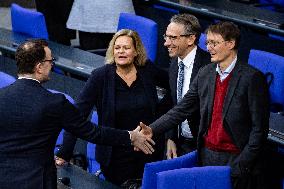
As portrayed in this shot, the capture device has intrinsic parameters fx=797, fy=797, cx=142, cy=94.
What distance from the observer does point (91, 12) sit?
6.65 meters

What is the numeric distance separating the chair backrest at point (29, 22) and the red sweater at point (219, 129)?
99.6 inches

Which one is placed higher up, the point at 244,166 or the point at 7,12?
the point at 244,166

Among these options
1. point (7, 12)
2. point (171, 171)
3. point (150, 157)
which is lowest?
point (7, 12)

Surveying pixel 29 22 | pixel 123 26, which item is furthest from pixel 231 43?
pixel 29 22

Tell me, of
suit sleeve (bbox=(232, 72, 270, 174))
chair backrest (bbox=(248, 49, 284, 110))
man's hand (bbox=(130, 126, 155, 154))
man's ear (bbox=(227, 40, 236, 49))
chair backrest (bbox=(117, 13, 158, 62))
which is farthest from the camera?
chair backrest (bbox=(117, 13, 158, 62))

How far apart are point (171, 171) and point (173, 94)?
0.97 metres

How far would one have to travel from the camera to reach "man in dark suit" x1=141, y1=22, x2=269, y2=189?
397 cm

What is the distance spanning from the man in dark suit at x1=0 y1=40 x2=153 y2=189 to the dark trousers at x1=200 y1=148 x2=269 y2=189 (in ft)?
2.73

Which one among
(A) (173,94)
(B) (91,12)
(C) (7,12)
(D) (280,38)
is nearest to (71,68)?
(B) (91,12)

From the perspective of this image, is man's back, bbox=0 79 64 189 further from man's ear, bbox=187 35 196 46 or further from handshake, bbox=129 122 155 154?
man's ear, bbox=187 35 196 46

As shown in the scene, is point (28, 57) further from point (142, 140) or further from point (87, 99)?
point (142, 140)

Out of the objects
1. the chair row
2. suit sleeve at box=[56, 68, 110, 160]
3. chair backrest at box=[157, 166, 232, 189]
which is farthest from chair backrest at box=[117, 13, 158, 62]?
chair backrest at box=[157, 166, 232, 189]

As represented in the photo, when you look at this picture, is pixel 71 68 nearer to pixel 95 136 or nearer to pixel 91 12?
pixel 91 12

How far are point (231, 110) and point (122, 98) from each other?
26.8 inches
